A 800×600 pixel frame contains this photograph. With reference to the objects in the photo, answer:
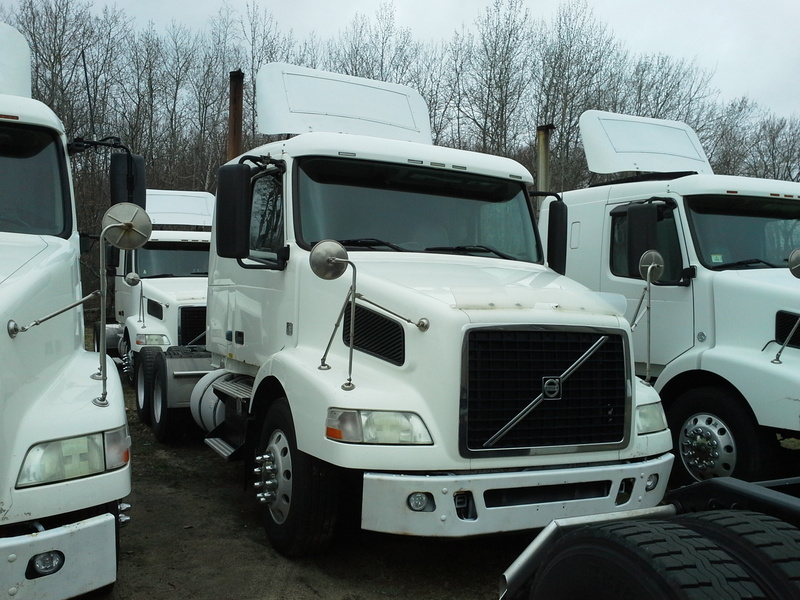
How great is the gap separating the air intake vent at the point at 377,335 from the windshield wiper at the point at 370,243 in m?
0.59

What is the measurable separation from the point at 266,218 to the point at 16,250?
174 centimetres

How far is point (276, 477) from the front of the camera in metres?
4.50

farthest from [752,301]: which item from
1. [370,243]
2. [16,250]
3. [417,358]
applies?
[16,250]

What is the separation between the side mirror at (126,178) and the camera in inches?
201

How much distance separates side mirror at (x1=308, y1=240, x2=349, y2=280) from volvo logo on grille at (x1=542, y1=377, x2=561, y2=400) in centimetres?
123

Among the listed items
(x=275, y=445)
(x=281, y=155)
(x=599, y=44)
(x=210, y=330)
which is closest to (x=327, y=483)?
(x=275, y=445)

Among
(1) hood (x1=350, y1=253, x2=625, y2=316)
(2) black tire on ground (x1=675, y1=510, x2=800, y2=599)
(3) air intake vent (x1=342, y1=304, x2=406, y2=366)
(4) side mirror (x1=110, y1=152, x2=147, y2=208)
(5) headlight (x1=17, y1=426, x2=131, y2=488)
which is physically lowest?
(5) headlight (x1=17, y1=426, x2=131, y2=488)

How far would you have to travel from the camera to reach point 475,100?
2734 cm

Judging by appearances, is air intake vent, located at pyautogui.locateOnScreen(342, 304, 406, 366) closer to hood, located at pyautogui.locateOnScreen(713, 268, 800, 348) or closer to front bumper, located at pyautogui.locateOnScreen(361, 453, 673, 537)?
front bumper, located at pyautogui.locateOnScreen(361, 453, 673, 537)

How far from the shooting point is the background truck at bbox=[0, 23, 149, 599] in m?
3.00

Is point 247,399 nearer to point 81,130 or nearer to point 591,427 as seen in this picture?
point 591,427

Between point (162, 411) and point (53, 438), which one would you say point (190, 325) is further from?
point (53, 438)

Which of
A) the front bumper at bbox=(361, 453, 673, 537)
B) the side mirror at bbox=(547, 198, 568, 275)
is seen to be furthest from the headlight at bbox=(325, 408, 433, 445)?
the side mirror at bbox=(547, 198, 568, 275)

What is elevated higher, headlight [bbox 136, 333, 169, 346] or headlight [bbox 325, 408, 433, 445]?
headlight [bbox 325, 408, 433, 445]
